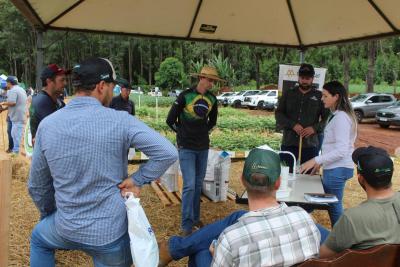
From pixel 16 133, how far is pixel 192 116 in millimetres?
6770

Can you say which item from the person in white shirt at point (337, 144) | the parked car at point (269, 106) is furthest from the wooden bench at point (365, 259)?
the parked car at point (269, 106)

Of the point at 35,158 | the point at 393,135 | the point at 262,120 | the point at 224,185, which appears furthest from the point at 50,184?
the point at 393,135

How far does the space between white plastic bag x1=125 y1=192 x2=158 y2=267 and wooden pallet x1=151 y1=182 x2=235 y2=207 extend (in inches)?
152

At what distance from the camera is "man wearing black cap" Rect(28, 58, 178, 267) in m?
2.11

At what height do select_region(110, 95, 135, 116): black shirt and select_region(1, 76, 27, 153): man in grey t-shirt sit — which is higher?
select_region(110, 95, 135, 116): black shirt

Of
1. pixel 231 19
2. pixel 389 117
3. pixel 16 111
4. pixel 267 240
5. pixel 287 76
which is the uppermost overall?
pixel 231 19

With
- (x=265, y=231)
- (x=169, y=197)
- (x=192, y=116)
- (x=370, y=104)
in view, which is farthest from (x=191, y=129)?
(x=370, y=104)

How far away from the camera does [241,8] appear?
5598mm

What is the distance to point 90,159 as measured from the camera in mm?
2102

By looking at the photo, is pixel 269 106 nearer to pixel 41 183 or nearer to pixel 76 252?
pixel 76 252

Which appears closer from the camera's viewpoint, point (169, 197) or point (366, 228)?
point (366, 228)

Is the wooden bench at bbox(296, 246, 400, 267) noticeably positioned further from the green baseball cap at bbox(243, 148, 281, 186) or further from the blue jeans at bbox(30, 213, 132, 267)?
the blue jeans at bbox(30, 213, 132, 267)

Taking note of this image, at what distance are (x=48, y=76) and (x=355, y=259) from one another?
130 inches

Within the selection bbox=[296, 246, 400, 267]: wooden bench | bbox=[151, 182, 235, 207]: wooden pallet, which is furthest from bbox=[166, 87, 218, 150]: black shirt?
bbox=[296, 246, 400, 267]: wooden bench
